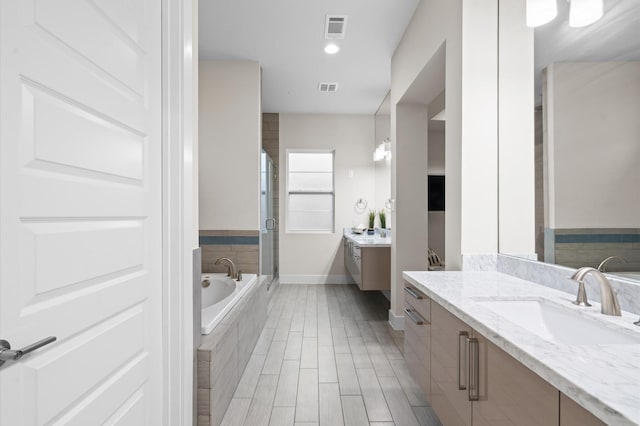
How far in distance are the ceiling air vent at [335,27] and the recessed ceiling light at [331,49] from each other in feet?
0.48

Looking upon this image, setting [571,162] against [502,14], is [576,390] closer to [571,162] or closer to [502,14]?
[571,162]

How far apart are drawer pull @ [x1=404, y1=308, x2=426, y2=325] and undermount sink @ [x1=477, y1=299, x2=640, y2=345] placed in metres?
0.35

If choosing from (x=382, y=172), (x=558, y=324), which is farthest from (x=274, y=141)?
(x=558, y=324)

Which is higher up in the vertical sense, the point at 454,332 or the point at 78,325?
the point at 78,325

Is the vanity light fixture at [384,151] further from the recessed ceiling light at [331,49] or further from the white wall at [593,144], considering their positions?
the white wall at [593,144]

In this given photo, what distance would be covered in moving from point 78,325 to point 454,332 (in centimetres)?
124

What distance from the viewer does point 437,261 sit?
167 inches

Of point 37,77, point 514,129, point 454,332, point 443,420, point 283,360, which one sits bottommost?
point 283,360

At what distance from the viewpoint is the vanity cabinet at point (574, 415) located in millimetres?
645

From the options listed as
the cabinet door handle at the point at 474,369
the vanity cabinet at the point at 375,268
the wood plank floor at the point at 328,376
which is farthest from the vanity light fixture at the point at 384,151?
the cabinet door handle at the point at 474,369

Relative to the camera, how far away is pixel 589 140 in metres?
1.34

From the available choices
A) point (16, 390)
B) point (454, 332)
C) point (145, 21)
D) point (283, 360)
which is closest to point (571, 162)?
point (454, 332)

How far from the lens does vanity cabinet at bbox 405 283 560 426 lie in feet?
2.68

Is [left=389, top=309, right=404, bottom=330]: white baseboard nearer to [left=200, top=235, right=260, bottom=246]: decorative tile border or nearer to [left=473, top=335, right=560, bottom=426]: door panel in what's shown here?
[left=200, top=235, right=260, bottom=246]: decorative tile border
